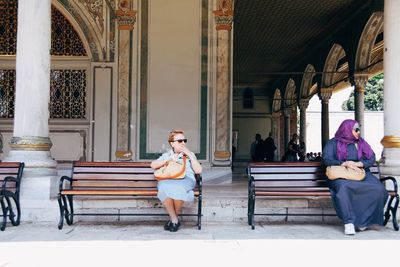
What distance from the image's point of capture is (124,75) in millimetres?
9438

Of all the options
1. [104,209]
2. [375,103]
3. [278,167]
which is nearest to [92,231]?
[104,209]

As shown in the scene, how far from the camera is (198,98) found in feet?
30.6

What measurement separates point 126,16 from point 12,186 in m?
4.55

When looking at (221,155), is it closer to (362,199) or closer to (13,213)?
(362,199)

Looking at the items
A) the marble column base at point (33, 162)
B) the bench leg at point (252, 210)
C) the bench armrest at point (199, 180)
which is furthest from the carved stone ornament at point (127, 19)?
the bench leg at point (252, 210)

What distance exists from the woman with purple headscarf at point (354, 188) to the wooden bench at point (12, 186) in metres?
3.43

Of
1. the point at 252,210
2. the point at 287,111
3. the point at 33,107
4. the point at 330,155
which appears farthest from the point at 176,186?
the point at 287,111

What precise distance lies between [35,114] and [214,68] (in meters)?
3.95

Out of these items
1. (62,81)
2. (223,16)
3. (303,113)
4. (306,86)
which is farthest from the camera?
(303,113)

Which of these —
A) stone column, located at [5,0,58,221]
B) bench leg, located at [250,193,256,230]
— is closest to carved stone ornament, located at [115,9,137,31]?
stone column, located at [5,0,58,221]
